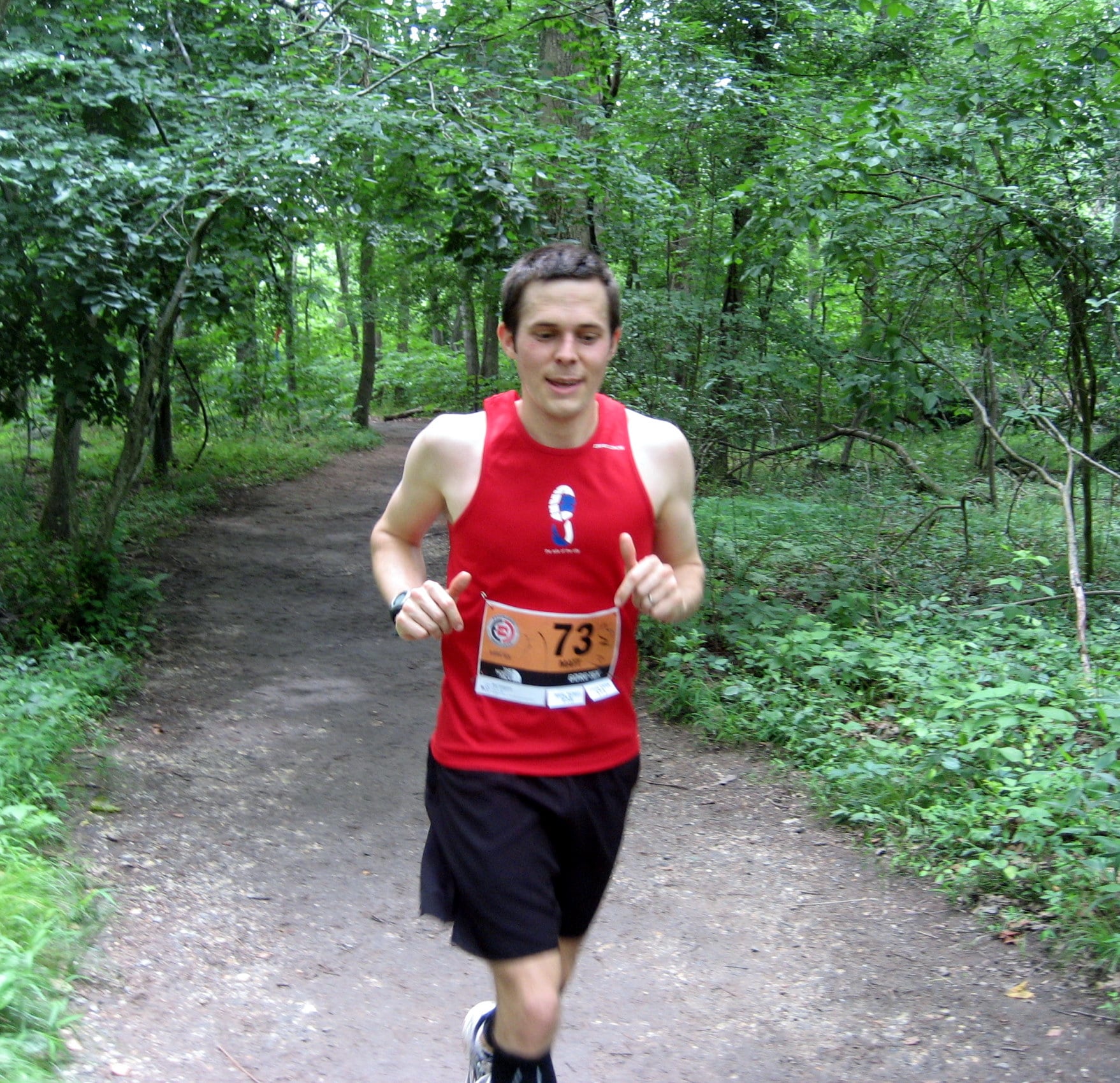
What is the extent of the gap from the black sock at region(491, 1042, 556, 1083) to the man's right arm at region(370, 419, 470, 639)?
3.17 feet

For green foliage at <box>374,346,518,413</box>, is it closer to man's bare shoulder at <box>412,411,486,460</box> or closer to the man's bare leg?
man's bare shoulder at <box>412,411,486,460</box>

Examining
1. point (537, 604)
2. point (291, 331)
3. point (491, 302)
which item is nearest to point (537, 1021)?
point (537, 604)

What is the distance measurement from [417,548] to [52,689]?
4602 mm

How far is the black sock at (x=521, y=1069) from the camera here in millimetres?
2439

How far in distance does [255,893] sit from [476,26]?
794 centimetres

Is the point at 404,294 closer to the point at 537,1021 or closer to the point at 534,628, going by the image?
the point at 534,628

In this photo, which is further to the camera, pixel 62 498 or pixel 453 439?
pixel 62 498

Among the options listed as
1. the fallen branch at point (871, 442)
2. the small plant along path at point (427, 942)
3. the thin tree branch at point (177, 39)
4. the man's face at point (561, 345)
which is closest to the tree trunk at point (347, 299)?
the thin tree branch at point (177, 39)

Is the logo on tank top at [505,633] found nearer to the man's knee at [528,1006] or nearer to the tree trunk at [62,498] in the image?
the man's knee at [528,1006]

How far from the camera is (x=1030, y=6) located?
15.9 m

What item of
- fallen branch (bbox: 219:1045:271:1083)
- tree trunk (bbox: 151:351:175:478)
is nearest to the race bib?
fallen branch (bbox: 219:1045:271:1083)

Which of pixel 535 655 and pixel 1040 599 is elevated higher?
pixel 535 655

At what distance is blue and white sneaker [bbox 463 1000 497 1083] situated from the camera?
8.88 ft

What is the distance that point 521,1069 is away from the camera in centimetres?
245
